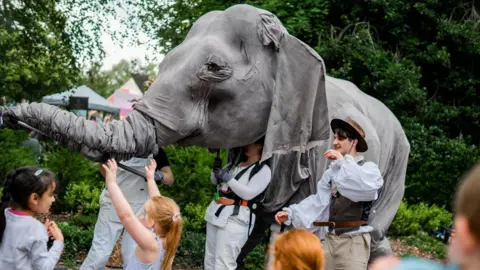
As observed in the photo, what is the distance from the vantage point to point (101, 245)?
687 centimetres

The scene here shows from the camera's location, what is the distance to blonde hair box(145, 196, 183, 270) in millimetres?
4465

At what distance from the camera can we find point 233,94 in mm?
5816

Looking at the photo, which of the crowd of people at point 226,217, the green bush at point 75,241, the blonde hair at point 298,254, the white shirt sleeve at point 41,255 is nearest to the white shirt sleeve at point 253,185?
the crowd of people at point 226,217

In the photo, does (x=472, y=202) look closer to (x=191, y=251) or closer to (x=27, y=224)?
(x=27, y=224)

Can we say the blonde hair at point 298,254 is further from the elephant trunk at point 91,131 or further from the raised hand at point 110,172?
the elephant trunk at point 91,131

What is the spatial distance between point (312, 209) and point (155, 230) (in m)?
1.36

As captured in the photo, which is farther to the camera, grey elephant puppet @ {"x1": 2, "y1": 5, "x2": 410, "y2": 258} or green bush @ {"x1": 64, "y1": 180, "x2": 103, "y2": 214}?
green bush @ {"x1": 64, "y1": 180, "x2": 103, "y2": 214}

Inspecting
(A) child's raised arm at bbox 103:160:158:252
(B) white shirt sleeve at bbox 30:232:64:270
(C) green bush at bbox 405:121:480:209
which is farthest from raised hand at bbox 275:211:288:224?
(C) green bush at bbox 405:121:480:209

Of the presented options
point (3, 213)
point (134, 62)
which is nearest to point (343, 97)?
point (3, 213)

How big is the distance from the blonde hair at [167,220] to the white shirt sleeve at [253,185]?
1.45 metres

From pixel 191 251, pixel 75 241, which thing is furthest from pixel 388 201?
pixel 75 241

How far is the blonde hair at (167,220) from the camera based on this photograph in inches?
176

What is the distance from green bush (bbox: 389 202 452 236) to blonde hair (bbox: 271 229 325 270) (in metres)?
9.85

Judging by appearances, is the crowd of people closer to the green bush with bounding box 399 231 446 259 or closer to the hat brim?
the hat brim
